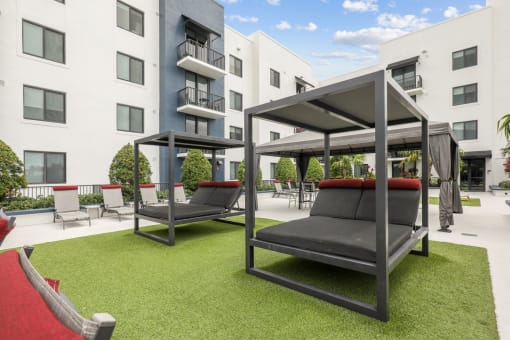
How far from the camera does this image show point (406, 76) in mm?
20969

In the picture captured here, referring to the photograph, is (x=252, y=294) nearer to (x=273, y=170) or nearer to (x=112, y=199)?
(x=112, y=199)

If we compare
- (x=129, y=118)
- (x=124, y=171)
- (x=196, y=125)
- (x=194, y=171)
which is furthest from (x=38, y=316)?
(x=196, y=125)

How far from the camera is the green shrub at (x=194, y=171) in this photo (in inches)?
472

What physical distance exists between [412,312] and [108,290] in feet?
10.4

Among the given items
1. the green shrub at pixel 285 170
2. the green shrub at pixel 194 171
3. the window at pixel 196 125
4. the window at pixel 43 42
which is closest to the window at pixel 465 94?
the green shrub at pixel 285 170

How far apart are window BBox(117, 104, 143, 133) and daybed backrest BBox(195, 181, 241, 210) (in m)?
6.92

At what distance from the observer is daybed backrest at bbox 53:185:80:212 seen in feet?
23.3

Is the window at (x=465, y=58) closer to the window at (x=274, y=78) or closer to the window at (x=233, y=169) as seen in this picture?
the window at (x=274, y=78)

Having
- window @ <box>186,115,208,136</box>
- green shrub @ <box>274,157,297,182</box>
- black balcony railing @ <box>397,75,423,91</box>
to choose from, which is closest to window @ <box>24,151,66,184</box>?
window @ <box>186,115,208,136</box>

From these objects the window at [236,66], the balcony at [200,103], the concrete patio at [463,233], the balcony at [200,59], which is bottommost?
the concrete patio at [463,233]

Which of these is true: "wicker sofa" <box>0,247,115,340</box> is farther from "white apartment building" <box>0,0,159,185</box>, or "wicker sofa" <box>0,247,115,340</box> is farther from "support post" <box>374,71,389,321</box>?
"white apartment building" <box>0,0,159,185</box>

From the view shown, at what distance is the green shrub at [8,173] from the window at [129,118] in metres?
4.70

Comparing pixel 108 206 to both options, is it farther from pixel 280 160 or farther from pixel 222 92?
pixel 280 160

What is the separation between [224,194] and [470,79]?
2035 cm
